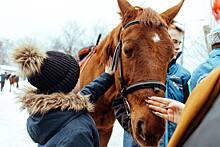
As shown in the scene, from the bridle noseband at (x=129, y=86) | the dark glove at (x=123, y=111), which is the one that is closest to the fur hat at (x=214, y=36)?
the bridle noseband at (x=129, y=86)

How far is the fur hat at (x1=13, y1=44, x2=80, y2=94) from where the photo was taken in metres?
2.07

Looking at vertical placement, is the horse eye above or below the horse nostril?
above

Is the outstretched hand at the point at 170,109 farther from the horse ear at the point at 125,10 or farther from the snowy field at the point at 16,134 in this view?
the snowy field at the point at 16,134

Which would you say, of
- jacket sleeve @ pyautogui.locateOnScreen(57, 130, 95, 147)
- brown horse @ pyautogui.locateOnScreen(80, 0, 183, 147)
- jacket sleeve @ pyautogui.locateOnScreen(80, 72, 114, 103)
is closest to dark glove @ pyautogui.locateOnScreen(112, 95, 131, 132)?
brown horse @ pyautogui.locateOnScreen(80, 0, 183, 147)

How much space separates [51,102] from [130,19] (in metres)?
1.36

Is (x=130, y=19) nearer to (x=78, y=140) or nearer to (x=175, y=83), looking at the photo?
(x=175, y=83)

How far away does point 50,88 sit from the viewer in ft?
6.96

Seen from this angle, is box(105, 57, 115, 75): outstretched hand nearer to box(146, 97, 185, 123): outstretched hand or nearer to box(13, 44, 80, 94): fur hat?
box(13, 44, 80, 94): fur hat

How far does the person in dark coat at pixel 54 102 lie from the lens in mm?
1970

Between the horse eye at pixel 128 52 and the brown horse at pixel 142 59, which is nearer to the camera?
the brown horse at pixel 142 59

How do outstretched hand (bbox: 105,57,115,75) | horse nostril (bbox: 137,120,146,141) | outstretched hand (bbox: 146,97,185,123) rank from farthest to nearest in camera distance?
outstretched hand (bbox: 105,57,115,75)
horse nostril (bbox: 137,120,146,141)
outstretched hand (bbox: 146,97,185,123)

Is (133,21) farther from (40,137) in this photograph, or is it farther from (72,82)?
(40,137)

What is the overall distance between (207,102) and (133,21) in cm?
236

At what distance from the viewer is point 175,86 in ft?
11.9
